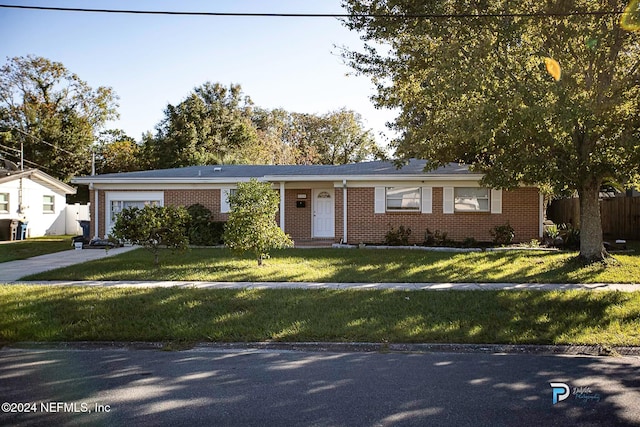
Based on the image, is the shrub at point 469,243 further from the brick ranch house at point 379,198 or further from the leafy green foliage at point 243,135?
the leafy green foliage at point 243,135

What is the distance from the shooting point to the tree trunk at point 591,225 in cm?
1194

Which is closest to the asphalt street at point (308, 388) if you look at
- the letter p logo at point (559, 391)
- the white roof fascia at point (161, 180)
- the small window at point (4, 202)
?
the letter p logo at point (559, 391)

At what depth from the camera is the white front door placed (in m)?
20.1

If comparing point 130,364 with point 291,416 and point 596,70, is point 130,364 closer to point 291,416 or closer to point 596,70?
point 291,416

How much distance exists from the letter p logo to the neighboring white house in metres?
24.7

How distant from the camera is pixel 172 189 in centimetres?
1941

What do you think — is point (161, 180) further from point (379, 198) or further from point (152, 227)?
point (379, 198)

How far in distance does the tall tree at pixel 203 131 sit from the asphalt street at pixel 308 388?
28029mm

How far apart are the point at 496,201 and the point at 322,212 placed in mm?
6877

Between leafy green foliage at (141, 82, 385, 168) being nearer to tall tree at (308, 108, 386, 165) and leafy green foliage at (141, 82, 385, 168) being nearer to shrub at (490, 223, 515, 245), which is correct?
tall tree at (308, 108, 386, 165)

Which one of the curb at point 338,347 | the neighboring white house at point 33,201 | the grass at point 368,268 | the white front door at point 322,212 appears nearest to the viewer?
the curb at point 338,347

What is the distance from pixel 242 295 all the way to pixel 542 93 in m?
7.25

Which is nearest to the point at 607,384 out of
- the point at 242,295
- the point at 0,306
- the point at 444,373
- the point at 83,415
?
the point at 444,373

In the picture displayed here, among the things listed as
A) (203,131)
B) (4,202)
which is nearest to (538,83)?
(4,202)
